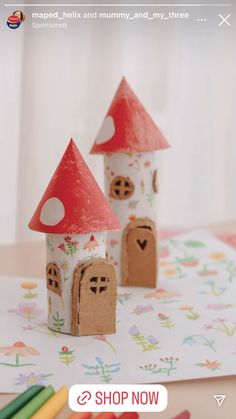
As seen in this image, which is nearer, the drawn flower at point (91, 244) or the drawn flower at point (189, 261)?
the drawn flower at point (91, 244)

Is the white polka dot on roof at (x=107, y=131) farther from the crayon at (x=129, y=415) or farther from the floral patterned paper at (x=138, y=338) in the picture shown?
the crayon at (x=129, y=415)

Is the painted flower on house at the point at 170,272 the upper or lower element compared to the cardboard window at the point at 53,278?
lower

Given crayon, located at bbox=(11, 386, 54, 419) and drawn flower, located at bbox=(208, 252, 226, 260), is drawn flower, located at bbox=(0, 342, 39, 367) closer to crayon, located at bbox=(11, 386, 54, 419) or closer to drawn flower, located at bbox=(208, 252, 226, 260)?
crayon, located at bbox=(11, 386, 54, 419)

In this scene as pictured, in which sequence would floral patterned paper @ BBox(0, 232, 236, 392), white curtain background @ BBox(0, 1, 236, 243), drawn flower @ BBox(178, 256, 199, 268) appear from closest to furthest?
1. floral patterned paper @ BBox(0, 232, 236, 392)
2. drawn flower @ BBox(178, 256, 199, 268)
3. white curtain background @ BBox(0, 1, 236, 243)

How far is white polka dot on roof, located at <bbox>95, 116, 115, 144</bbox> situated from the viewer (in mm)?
946

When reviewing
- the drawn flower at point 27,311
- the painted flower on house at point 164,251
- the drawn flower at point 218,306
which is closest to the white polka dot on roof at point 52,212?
the drawn flower at point 27,311

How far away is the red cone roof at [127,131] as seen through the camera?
938mm

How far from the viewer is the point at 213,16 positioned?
0.92m

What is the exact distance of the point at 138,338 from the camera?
0.81m

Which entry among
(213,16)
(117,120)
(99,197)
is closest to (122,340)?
(99,197)

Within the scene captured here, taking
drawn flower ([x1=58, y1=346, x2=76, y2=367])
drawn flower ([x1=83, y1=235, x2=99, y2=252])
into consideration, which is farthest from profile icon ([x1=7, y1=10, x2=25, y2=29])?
drawn flower ([x1=58, y1=346, x2=76, y2=367])

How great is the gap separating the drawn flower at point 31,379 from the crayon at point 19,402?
0.10ft

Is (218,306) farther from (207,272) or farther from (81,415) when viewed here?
(81,415)

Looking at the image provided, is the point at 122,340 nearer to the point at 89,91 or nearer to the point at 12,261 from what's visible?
the point at 12,261
